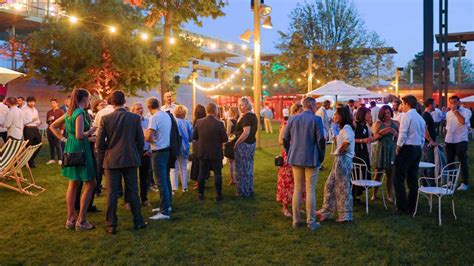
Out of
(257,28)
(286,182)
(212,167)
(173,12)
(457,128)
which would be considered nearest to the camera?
(286,182)

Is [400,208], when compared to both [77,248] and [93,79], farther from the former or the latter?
[93,79]

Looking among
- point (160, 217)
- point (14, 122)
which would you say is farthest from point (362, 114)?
point (14, 122)

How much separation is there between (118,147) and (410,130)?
385cm

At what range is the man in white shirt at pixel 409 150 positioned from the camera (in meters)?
5.78

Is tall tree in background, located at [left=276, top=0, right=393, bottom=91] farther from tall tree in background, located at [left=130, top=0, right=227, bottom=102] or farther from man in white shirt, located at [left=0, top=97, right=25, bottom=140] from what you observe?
man in white shirt, located at [left=0, top=97, right=25, bottom=140]

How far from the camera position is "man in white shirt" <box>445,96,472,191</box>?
760 cm

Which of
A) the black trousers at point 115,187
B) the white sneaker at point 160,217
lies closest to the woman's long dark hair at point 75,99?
the black trousers at point 115,187

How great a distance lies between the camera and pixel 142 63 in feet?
68.8

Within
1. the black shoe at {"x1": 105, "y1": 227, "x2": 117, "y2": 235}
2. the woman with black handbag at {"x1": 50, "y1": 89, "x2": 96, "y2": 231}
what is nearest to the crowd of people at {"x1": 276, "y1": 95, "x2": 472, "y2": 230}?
the black shoe at {"x1": 105, "y1": 227, "x2": 117, "y2": 235}

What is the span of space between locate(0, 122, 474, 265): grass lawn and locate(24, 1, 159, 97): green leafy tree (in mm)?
14287

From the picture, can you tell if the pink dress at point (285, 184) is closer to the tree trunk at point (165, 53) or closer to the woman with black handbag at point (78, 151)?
the woman with black handbag at point (78, 151)

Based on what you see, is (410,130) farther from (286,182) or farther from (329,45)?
(329,45)

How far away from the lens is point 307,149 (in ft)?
16.6

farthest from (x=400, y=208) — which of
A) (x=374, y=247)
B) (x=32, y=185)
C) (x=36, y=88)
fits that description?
(x=36, y=88)
